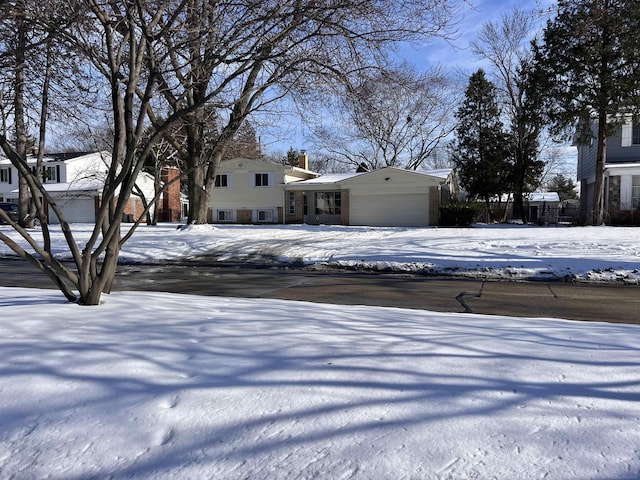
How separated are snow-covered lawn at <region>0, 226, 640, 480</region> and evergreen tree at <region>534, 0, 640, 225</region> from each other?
66.8 feet

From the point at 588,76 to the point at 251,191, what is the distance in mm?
22799

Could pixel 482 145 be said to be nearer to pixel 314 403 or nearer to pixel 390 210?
pixel 390 210

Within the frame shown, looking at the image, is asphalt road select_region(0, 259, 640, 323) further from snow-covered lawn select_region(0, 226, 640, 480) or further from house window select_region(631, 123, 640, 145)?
house window select_region(631, 123, 640, 145)

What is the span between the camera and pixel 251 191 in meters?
36.8

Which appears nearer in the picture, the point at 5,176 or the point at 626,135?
the point at 626,135

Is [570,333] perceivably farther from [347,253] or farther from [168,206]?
[168,206]

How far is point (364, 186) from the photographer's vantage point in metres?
32.4

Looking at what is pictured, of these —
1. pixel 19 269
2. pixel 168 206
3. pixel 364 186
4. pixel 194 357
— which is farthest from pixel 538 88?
pixel 168 206

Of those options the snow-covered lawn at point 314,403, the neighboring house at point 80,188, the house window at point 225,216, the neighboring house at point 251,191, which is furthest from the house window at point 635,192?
the neighboring house at point 80,188

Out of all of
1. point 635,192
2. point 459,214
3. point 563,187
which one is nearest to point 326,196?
point 459,214

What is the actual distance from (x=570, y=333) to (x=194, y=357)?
11.3 ft

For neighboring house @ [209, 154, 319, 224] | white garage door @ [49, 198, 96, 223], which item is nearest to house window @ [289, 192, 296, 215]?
neighboring house @ [209, 154, 319, 224]

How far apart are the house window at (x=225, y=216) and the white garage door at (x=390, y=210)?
10005 millimetres

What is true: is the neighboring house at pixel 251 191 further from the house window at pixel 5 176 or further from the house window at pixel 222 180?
the house window at pixel 5 176
